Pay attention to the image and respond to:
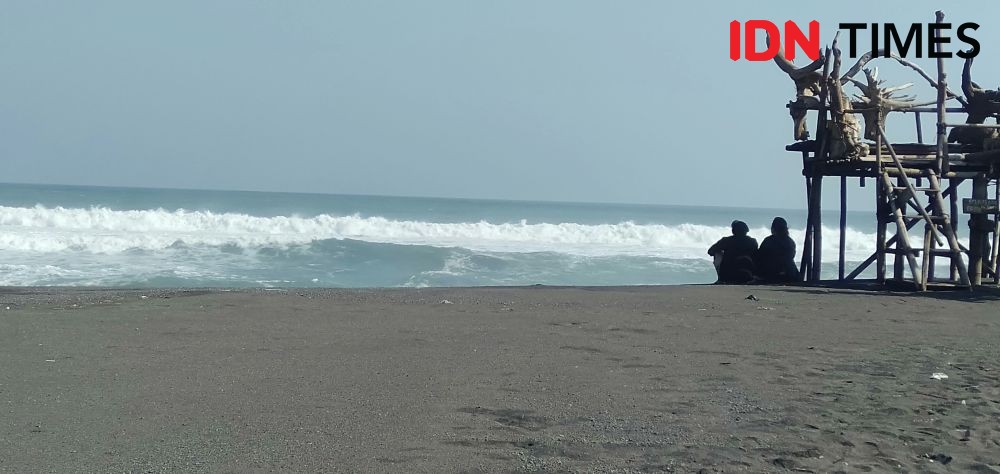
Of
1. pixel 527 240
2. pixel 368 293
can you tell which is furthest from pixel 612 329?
pixel 527 240

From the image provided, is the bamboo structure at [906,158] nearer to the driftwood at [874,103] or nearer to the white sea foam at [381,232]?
the driftwood at [874,103]

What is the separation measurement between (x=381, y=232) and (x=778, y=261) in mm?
26896

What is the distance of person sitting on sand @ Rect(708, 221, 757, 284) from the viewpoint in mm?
15602

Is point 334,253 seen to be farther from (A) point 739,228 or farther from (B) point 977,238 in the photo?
(B) point 977,238

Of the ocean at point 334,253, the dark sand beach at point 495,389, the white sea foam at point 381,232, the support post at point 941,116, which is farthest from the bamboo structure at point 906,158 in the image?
the white sea foam at point 381,232

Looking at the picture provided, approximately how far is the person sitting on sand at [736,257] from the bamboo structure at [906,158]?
4.56ft

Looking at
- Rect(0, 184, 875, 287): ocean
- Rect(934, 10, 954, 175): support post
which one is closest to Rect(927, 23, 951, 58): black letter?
Rect(934, 10, 954, 175): support post

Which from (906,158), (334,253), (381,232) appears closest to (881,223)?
(906,158)

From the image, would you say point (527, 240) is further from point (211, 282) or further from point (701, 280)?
point (211, 282)

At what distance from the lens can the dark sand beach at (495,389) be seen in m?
4.89

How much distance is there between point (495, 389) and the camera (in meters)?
6.51

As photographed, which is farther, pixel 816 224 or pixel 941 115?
pixel 816 224

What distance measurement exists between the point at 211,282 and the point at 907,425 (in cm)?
1750

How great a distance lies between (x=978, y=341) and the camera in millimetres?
9109
